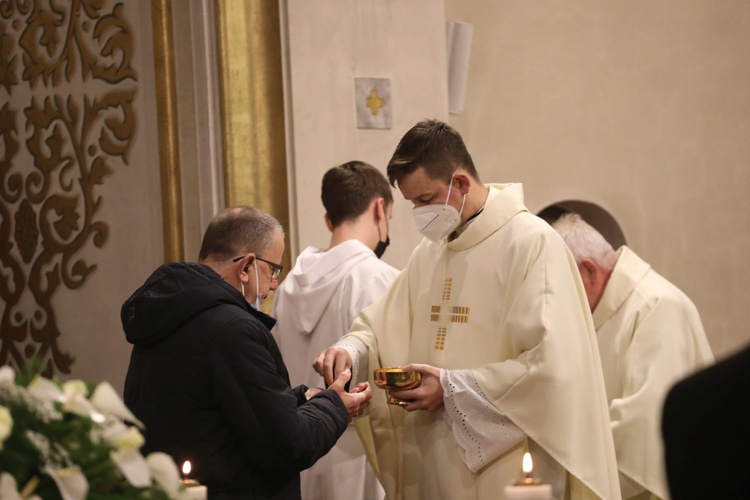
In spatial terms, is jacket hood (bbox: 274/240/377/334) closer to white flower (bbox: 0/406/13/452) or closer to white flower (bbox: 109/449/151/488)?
white flower (bbox: 109/449/151/488)

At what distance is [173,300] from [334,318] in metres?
1.79

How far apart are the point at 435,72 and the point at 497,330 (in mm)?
2867

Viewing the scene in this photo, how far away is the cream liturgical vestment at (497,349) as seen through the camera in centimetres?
354

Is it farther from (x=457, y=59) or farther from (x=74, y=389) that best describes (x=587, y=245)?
(x=74, y=389)

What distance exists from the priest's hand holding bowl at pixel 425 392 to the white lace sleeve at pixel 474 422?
25 mm

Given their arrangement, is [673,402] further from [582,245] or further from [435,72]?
[435,72]

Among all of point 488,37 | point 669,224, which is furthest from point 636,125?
point 488,37

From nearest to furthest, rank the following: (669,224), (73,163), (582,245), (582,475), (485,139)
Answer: (582,475) → (582,245) → (73,163) → (485,139) → (669,224)

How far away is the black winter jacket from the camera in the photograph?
3107 millimetres

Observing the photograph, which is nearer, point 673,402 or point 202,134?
point 673,402

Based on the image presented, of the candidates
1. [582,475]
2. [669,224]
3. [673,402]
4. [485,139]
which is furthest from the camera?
[669,224]

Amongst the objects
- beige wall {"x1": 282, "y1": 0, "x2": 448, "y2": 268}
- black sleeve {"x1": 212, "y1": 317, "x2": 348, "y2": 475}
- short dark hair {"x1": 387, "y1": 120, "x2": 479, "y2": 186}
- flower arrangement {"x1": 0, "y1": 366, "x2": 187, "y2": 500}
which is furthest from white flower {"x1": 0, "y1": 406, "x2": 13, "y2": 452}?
beige wall {"x1": 282, "y1": 0, "x2": 448, "y2": 268}

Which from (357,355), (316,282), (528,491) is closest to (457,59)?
(316,282)

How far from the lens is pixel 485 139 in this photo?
805 centimetres
